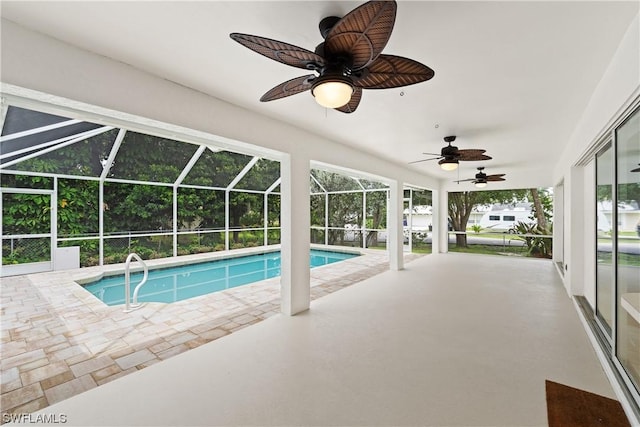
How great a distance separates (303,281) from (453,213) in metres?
8.33

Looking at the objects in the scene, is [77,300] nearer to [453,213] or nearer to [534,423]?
[534,423]

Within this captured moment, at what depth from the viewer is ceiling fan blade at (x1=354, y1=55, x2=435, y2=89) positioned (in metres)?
1.70

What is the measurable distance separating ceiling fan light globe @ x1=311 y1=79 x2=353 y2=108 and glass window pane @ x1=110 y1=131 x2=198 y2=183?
5251mm

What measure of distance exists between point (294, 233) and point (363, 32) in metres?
2.82

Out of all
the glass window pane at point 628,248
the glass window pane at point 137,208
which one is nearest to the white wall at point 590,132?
the glass window pane at point 628,248

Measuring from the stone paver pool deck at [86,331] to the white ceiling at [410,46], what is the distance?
2.63 meters

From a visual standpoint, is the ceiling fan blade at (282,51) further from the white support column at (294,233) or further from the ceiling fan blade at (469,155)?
the ceiling fan blade at (469,155)

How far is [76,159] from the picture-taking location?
6215 mm

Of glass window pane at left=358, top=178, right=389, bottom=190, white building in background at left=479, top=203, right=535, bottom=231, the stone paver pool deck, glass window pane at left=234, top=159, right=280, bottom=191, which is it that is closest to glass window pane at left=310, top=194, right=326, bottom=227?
glass window pane at left=358, top=178, right=389, bottom=190

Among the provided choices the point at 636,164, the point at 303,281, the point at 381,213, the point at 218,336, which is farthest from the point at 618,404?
the point at 381,213

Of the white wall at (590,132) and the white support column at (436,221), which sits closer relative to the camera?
the white wall at (590,132)

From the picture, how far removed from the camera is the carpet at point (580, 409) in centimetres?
190

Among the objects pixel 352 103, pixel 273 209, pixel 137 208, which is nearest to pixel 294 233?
pixel 352 103

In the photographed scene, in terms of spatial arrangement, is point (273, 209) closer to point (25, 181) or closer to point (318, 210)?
point (318, 210)
